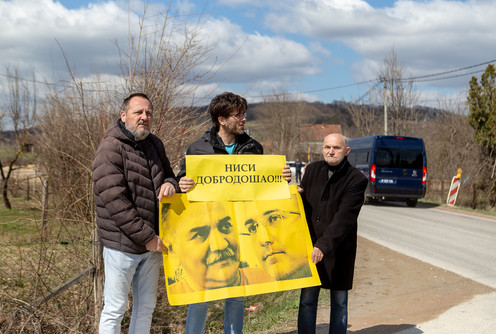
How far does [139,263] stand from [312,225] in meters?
1.41

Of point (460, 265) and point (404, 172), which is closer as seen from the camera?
point (460, 265)

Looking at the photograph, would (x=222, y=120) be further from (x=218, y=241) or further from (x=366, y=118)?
(x=366, y=118)

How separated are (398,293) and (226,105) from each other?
4.26 metres

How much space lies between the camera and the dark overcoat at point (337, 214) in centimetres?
392

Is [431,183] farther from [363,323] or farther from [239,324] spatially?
[239,324]

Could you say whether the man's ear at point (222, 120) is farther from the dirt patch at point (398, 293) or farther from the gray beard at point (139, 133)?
the dirt patch at point (398, 293)

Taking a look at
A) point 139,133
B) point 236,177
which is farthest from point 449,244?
point 139,133

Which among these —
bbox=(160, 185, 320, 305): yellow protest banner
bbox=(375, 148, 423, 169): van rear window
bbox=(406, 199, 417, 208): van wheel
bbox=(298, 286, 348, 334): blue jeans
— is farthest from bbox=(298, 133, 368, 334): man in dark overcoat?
bbox=(406, 199, 417, 208): van wheel

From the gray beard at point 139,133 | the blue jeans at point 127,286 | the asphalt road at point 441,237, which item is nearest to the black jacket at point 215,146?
the gray beard at point 139,133

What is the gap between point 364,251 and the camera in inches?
404

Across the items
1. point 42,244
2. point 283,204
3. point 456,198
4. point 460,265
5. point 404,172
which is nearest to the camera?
point 283,204

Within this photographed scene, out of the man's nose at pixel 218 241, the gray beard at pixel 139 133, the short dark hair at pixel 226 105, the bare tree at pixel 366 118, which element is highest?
the bare tree at pixel 366 118

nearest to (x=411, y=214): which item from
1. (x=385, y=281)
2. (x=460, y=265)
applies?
(x=460, y=265)

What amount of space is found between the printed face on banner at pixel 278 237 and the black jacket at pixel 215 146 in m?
0.43
